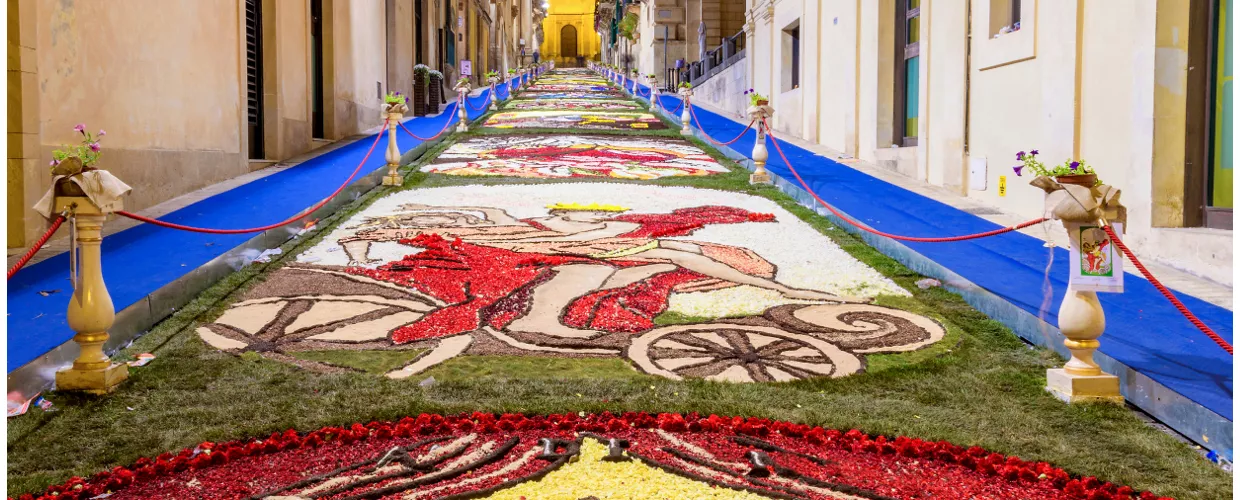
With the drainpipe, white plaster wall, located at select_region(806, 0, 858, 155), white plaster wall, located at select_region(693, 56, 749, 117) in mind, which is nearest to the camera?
the drainpipe

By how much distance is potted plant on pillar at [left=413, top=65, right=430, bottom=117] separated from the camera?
70.5 ft

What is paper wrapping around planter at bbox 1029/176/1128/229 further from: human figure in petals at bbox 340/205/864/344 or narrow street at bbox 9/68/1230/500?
human figure in petals at bbox 340/205/864/344

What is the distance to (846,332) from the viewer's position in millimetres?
4262

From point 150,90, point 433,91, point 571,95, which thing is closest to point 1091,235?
point 150,90

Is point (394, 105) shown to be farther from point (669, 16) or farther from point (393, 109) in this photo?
point (669, 16)

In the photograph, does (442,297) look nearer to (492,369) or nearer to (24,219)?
(492,369)

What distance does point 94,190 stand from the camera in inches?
134

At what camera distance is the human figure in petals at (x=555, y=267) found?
176 inches

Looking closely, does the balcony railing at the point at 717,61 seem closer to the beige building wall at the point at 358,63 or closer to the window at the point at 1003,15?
the beige building wall at the point at 358,63

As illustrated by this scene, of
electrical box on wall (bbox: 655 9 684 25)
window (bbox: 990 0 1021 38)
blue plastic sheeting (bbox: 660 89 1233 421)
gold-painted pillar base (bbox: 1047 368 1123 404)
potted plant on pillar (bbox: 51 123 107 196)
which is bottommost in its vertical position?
gold-painted pillar base (bbox: 1047 368 1123 404)

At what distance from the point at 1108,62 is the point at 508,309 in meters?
4.34

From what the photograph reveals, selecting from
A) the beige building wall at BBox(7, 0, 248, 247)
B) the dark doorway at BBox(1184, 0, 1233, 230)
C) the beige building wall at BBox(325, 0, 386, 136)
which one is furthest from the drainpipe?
the beige building wall at BBox(325, 0, 386, 136)

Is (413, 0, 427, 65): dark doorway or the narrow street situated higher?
(413, 0, 427, 65): dark doorway

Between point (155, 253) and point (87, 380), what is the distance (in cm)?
254
